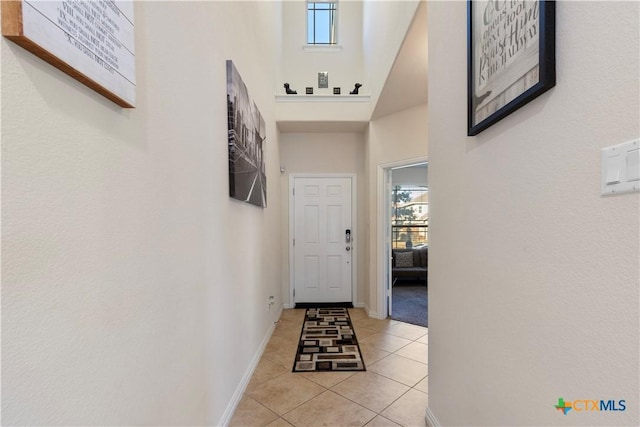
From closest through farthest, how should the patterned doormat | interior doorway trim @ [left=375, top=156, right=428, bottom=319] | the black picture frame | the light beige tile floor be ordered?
1. the black picture frame
2. the light beige tile floor
3. the patterned doormat
4. interior doorway trim @ [left=375, top=156, right=428, bottom=319]

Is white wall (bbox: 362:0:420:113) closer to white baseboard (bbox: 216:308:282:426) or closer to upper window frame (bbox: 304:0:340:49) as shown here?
upper window frame (bbox: 304:0:340:49)

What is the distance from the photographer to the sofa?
5.71 metres

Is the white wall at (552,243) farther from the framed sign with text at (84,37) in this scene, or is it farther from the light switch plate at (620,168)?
the framed sign with text at (84,37)

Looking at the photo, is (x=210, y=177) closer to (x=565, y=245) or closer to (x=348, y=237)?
(x=565, y=245)

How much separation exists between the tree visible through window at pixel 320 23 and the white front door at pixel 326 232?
239 centimetres

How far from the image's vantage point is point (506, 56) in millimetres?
1004

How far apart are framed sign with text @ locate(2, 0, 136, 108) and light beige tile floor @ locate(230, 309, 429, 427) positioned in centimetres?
196

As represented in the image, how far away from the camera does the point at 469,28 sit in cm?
127

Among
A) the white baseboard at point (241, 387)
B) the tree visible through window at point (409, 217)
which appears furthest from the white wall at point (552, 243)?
the tree visible through window at point (409, 217)

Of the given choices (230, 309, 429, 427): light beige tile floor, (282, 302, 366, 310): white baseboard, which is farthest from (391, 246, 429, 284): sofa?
(230, 309, 429, 427): light beige tile floor

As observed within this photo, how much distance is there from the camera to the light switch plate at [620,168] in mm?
579

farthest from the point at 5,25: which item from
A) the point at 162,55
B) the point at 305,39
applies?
the point at 305,39

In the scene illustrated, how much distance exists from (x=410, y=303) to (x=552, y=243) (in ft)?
13.4

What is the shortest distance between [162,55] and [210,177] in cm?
64
